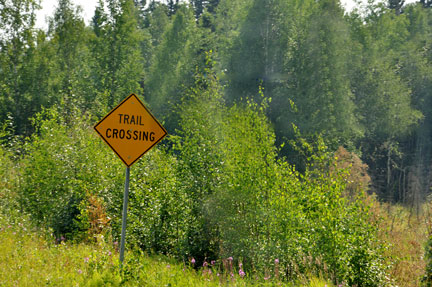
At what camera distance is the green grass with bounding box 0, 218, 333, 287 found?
6781 mm

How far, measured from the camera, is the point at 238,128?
34.7 feet

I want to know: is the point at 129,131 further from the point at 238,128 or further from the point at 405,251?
the point at 405,251

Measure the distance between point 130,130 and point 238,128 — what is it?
158 inches

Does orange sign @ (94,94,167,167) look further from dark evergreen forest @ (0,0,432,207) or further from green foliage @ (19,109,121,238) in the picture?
dark evergreen forest @ (0,0,432,207)

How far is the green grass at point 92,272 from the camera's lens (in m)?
6.78

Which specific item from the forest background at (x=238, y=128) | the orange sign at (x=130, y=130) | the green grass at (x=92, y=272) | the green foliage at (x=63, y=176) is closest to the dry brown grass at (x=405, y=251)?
the forest background at (x=238, y=128)

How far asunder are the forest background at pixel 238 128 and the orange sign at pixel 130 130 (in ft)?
9.47

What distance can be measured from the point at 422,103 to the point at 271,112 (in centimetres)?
1748

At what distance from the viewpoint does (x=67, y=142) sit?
12781mm

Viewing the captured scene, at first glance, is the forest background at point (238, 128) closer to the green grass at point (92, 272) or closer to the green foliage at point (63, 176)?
the green foliage at point (63, 176)

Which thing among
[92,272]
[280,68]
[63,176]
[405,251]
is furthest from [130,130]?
[280,68]

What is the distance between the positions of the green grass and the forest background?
1203mm

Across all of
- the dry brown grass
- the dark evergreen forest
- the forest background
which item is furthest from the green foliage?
the dark evergreen forest

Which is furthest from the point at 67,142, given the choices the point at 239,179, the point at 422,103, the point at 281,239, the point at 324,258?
the point at 422,103
